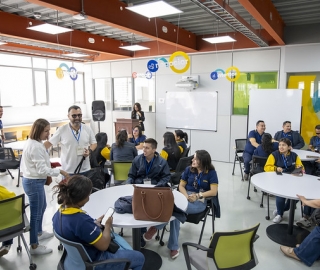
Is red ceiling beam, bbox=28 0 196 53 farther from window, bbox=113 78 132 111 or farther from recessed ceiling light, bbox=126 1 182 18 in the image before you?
window, bbox=113 78 132 111

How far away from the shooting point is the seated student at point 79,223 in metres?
A: 1.82

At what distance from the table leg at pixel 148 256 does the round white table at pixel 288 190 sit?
1.41m

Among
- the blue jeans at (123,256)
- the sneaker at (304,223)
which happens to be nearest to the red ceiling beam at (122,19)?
the blue jeans at (123,256)

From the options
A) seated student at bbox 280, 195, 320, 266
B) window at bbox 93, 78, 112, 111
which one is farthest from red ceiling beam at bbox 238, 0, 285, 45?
window at bbox 93, 78, 112, 111

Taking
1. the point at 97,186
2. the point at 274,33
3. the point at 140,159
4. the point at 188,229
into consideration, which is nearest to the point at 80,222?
the point at 140,159

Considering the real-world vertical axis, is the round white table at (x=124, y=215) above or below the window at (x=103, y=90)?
below

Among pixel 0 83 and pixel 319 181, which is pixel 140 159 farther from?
pixel 0 83

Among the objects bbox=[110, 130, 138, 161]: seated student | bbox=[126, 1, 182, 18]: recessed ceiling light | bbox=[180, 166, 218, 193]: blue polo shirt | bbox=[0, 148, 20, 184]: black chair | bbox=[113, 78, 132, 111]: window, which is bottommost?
bbox=[0, 148, 20, 184]: black chair

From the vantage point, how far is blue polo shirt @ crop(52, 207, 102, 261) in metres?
1.81

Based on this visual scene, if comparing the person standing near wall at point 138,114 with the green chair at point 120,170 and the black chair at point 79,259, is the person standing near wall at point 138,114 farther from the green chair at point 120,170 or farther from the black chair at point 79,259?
the black chair at point 79,259

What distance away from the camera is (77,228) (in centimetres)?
181

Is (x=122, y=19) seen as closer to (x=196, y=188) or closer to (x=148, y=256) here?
(x=196, y=188)

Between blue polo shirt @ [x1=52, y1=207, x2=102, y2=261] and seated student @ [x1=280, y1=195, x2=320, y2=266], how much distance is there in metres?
2.10

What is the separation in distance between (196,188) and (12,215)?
192cm
